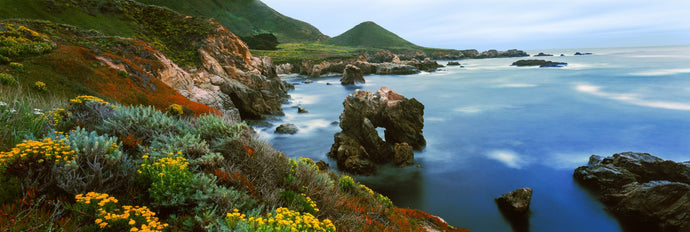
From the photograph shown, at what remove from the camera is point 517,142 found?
25.5 metres

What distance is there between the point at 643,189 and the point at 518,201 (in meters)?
5.06

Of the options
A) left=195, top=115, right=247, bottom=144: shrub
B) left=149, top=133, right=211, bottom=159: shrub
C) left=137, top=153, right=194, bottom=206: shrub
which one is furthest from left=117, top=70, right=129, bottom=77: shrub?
left=137, top=153, right=194, bottom=206: shrub

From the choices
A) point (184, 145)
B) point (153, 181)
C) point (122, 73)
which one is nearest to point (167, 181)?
point (153, 181)

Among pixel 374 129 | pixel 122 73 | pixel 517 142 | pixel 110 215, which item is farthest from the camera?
pixel 517 142

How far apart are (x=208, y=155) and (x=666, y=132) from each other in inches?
1530

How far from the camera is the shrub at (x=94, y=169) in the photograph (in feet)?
13.4

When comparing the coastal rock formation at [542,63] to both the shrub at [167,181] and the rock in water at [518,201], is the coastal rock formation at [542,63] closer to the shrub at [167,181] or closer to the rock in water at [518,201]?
the rock in water at [518,201]

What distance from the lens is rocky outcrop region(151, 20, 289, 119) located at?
22778 mm

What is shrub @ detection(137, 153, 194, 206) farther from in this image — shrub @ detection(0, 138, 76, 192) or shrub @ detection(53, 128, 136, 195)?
shrub @ detection(0, 138, 76, 192)

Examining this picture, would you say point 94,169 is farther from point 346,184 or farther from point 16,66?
point 16,66

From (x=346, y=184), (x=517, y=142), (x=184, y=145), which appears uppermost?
(x=184, y=145)

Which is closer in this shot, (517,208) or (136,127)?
(136,127)

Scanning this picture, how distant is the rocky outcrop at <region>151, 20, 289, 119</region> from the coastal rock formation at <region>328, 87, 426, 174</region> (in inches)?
326

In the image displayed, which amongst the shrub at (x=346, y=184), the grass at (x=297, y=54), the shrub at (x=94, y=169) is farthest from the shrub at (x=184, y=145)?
the grass at (x=297, y=54)
